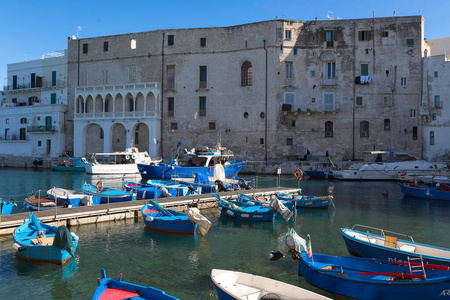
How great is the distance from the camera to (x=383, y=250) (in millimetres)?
10367

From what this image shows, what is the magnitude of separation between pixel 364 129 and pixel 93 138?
28748 mm

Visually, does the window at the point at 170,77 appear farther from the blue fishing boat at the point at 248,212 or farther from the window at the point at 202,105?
the blue fishing boat at the point at 248,212

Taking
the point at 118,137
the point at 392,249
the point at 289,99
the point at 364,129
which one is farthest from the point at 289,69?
the point at 392,249

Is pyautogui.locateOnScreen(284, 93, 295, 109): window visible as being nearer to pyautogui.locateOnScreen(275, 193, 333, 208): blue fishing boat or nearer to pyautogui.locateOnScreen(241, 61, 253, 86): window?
pyautogui.locateOnScreen(241, 61, 253, 86): window

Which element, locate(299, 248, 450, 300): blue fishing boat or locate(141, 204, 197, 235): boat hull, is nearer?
locate(299, 248, 450, 300): blue fishing boat

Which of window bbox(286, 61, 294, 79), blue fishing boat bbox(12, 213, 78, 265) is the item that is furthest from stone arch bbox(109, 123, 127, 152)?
blue fishing boat bbox(12, 213, 78, 265)

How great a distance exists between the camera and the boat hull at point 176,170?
32375 millimetres

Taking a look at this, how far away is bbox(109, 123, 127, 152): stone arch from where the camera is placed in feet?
147

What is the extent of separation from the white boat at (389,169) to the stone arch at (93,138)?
2560cm

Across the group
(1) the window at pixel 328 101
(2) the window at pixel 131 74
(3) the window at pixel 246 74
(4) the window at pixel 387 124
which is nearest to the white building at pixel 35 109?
(2) the window at pixel 131 74

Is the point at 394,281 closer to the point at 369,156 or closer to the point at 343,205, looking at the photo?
the point at 343,205

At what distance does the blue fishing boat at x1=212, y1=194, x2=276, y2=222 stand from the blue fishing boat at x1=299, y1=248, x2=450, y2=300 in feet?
21.9

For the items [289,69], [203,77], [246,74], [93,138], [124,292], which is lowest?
[124,292]

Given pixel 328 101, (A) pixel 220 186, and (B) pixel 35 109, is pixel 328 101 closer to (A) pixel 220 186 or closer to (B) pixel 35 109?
(A) pixel 220 186
